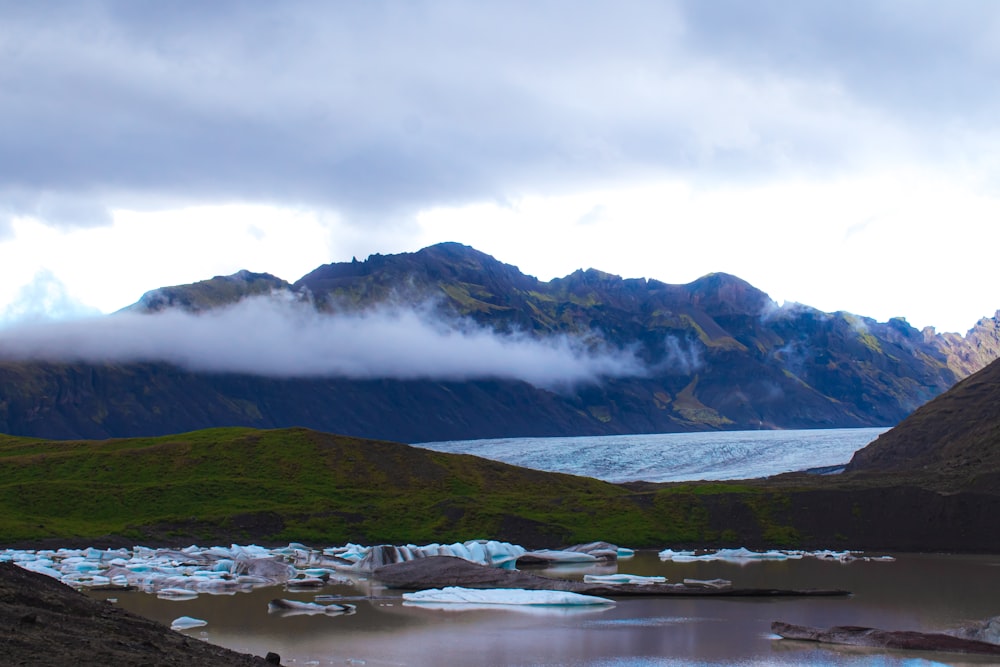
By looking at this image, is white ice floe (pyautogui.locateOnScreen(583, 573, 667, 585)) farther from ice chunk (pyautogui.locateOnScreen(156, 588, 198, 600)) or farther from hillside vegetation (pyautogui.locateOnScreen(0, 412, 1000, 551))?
ice chunk (pyautogui.locateOnScreen(156, 588, 198, 600))

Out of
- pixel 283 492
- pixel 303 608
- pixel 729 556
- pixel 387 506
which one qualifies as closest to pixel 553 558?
pixel 729 556

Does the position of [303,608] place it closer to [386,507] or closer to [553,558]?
[553,558]

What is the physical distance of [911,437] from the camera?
12456cm

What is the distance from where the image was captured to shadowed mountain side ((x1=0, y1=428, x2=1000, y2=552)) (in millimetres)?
72688

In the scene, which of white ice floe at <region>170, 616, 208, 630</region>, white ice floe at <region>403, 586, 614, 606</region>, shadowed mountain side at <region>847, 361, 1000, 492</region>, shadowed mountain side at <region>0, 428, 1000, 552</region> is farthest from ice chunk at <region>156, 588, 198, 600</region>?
shadowed mountain side at <region>847, 361, 1000, 492</region>

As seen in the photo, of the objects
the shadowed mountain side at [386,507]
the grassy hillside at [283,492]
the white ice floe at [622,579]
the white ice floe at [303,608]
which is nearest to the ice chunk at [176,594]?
the white ice floe at [303,608]

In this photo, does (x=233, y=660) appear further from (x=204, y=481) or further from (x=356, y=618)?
(x=204, y=481)

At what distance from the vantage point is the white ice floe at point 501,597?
43.5 meters

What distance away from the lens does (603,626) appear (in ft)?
125

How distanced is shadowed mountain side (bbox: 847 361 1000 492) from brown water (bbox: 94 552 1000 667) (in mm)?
44787

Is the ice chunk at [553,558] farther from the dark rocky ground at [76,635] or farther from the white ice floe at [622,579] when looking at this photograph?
the dark rocky ground at [76,635]

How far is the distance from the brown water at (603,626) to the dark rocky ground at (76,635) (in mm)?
6736

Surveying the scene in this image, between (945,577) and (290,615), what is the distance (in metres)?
37.6

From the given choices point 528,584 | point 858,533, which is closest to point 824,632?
point 528,584
